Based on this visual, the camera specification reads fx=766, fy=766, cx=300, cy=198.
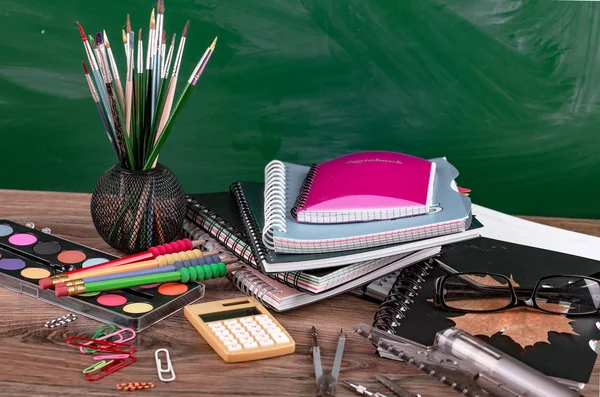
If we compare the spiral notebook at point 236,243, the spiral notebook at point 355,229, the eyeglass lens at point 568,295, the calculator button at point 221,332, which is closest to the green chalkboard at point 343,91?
the spiral notebook at point 236,243

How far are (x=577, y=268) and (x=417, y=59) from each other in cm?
45

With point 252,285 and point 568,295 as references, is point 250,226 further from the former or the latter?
point 568,295

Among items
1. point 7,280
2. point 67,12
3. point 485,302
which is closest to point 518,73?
point 485,302

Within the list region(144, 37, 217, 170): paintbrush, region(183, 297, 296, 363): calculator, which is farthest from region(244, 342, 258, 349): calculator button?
region(144, 37, 217, 170): paintbrush

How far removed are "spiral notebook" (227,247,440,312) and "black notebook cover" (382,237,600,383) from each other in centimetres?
3

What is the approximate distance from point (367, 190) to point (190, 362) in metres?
0.34

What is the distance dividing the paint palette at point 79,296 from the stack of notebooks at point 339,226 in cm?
10

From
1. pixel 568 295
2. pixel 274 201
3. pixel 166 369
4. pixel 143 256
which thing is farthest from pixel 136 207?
pixel 568 295

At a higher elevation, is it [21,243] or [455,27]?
[455,27]

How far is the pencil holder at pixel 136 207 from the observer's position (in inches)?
39.9

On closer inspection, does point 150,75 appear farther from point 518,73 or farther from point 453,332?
point 518,73

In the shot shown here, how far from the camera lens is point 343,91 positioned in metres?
1.29

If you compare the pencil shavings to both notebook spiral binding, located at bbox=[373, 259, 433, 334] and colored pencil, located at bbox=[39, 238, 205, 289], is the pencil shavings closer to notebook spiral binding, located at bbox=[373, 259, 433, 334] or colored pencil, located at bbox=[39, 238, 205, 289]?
notebook spiral binding, located at bbox=[373, 259, 433, 334]

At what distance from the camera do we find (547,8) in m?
1.26
